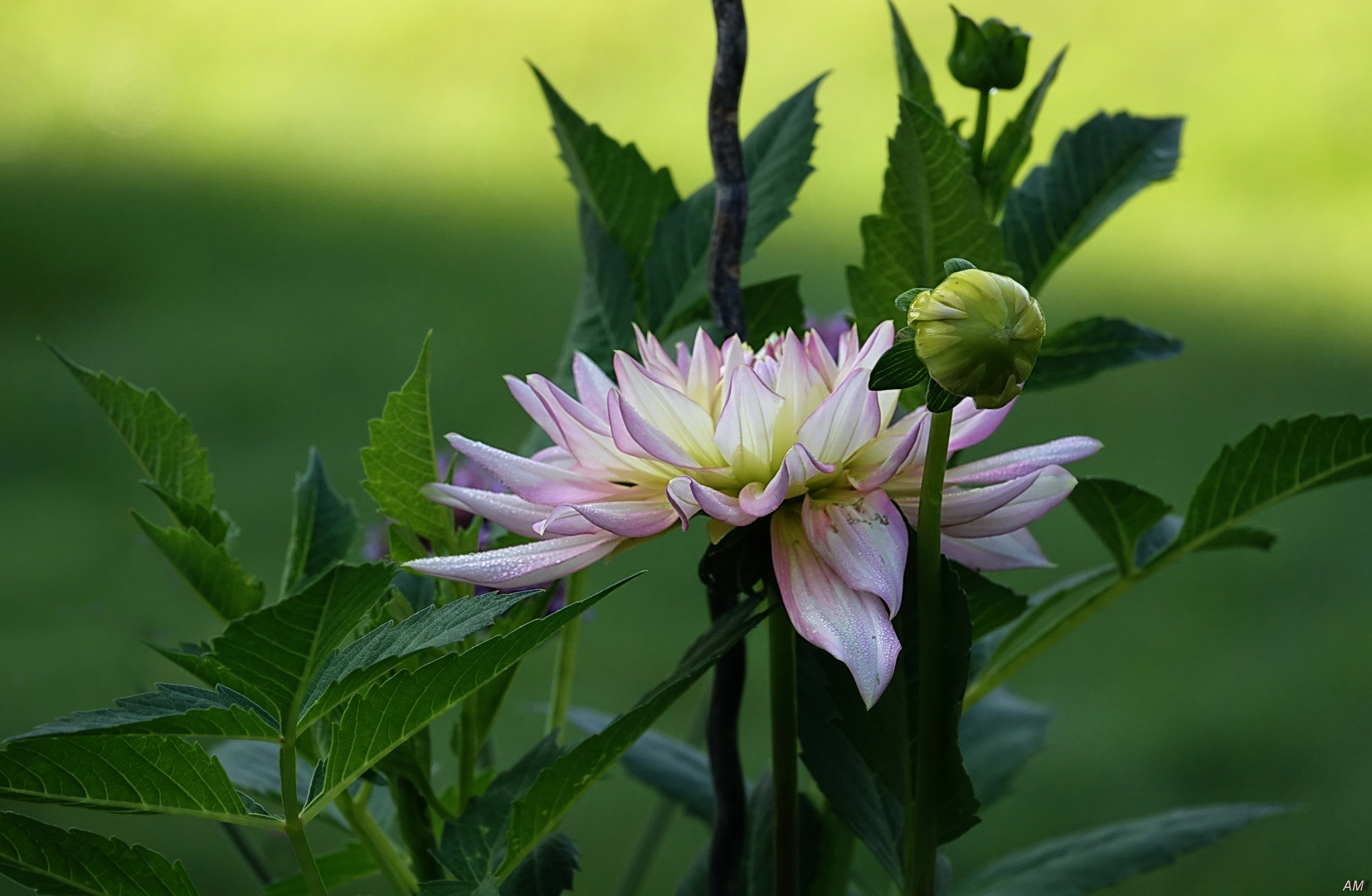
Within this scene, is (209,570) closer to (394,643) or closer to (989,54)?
(394,643)

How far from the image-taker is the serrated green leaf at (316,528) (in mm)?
279

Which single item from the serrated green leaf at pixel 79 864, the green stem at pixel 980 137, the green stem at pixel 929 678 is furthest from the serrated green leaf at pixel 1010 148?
the serrated green leaf at pixel 79 864

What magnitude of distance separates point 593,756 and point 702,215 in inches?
6.1

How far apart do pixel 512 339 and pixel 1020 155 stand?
0.87 metres

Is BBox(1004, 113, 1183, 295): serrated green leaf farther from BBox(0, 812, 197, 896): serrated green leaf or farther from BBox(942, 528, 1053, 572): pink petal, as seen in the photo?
BBox(0, 812, 197, 896): serrated green leaf

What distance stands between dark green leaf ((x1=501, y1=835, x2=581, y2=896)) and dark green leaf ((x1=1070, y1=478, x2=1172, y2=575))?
13cm

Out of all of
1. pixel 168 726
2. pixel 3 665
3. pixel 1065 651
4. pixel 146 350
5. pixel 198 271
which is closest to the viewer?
pixel 168 726

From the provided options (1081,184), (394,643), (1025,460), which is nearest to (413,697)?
(394,643)

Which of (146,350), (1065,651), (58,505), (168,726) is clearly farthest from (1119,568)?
(146,350)

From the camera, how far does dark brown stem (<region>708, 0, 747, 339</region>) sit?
10.2 inches

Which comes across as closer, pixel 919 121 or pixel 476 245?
pixel 919 121

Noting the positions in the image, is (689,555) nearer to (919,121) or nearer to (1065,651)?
(1065,651)

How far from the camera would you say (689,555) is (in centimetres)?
97

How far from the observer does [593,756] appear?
20 centimetres
